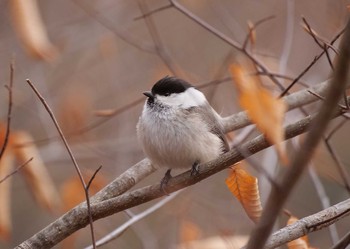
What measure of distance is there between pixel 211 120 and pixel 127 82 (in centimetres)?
243

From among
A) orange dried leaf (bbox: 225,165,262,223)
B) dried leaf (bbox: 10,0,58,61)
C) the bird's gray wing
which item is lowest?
orange dried leaf (bbox: 225,165,262,223)

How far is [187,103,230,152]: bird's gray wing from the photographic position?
8.09 ft

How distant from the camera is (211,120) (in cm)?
250

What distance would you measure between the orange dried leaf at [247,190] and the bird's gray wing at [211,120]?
639 millimetres

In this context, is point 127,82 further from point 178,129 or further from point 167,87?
point 178,129

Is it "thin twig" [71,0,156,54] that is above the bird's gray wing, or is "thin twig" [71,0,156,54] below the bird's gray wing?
Answer: above

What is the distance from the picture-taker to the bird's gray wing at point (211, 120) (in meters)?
2.47

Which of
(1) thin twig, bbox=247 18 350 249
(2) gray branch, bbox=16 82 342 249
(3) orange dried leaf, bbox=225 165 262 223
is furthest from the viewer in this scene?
(3) orange dried leaf, bbox=225 165 262 223

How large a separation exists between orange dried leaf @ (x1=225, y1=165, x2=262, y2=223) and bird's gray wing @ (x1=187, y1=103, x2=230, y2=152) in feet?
2.10

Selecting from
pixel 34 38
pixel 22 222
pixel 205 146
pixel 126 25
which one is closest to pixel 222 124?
pixel 205 146

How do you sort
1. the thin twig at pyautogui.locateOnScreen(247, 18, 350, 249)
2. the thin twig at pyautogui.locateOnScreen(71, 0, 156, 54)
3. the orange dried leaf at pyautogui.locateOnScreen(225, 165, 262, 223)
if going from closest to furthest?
the thin twig at pyautogui.locateOnScreen(247, 18, 350, 249), the orange dried leaf at pyautogui.locateOnScreen(225, 165, 262, 223), the thin twig at pyautogui.locateOnScreen(71, 0, 156, 54)

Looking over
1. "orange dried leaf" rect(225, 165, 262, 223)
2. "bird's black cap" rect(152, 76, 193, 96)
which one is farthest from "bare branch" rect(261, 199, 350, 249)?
"bird's black cap" rect(152, 76, 193, 96)

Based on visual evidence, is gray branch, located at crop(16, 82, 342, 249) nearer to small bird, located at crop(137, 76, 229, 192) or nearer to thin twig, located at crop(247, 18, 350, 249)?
small bird, located at crop(137, 76, 229, 192)

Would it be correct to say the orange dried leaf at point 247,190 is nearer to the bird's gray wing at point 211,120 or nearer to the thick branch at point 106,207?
the thick branch at point 106,207
